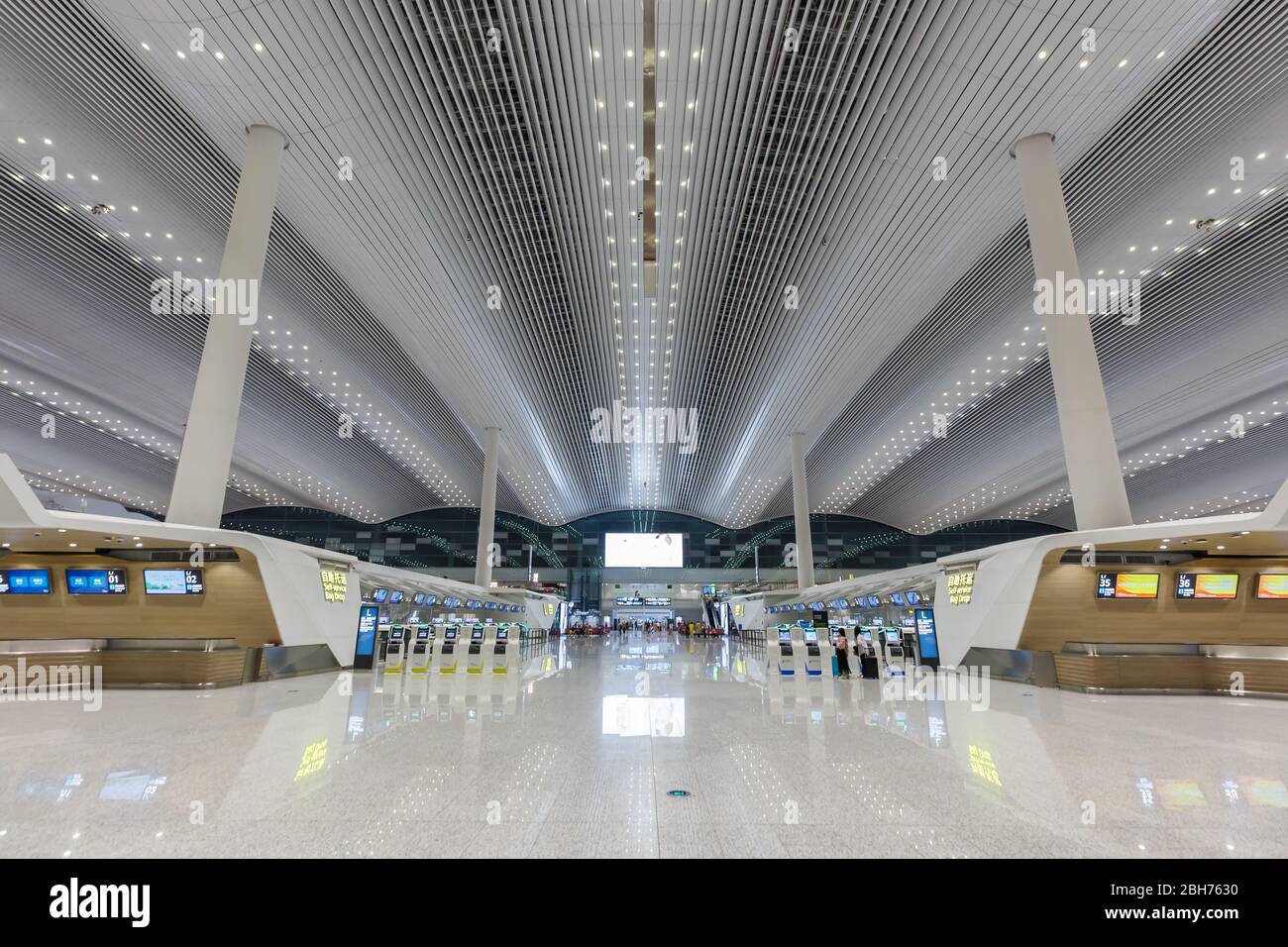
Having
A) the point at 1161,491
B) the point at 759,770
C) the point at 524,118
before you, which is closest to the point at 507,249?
the point at 524,118

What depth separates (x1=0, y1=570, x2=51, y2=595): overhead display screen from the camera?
10.9m

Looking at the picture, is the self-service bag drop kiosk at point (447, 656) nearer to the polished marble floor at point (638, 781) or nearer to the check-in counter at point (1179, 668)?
the polished marble floor at point (638, 781)

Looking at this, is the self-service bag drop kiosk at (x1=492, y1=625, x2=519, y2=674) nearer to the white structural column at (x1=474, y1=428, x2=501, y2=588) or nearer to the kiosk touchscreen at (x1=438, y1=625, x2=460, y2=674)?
the kiosk touchscreen at (x1=438, y1=625, x2=460, y2=674)

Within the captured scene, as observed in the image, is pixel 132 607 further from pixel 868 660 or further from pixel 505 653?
pixel 868 660

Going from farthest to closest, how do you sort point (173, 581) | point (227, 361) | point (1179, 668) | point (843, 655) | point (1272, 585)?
1. point (843, 655)
2. point (227, 361)
3. point (173, 581)
4. point (1272, 585)
5. point (1179, 668)

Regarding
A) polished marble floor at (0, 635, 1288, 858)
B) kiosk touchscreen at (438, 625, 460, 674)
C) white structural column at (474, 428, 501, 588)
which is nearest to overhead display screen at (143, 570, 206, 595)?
polished marble floor at (0, 635, 1288, 858)

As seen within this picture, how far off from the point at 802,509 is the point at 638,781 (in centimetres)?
2837

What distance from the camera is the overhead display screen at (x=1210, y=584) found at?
1010 cm

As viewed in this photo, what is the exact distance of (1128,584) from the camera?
10.2 m

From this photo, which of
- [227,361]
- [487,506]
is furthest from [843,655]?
[487,506]

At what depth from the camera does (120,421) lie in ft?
84.8

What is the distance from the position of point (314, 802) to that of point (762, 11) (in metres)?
13.9

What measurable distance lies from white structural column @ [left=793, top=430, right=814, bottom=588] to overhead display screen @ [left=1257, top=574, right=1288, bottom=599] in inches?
811

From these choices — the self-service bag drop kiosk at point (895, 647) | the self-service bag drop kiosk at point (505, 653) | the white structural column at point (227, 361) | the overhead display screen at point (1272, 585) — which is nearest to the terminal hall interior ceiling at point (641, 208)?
the white structural column at point (227, 361)
